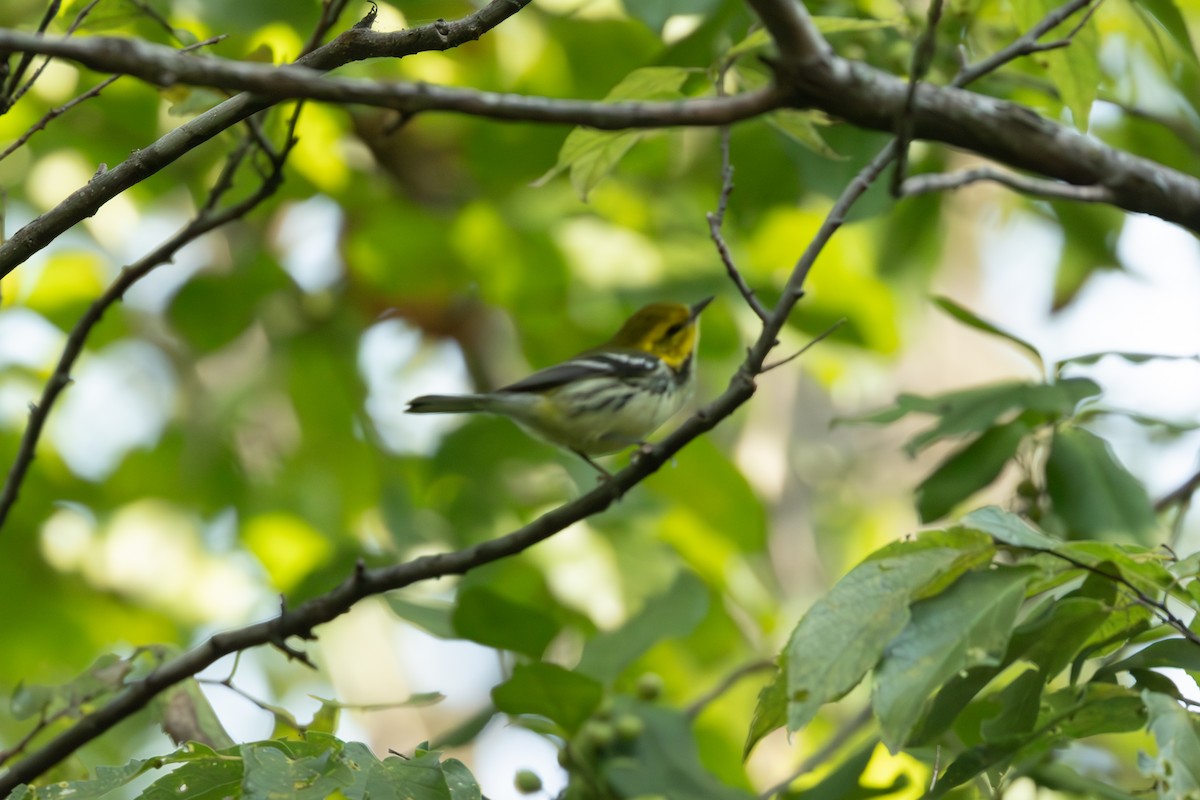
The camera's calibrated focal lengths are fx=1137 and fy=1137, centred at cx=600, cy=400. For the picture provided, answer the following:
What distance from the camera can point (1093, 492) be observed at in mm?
2744

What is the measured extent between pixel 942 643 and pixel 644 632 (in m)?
1.33

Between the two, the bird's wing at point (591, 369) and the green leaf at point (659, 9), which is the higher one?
the green leaf at point (659, 9)

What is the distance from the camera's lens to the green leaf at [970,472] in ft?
9.15

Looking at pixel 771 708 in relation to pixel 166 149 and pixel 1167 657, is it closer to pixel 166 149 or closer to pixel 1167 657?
pixel 1167 657

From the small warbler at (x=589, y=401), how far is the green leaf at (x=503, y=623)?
4.13ft

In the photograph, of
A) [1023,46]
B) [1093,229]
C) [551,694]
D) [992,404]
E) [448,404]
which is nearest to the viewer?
[1023,46]

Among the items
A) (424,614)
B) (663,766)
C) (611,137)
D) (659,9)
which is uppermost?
(659,9)

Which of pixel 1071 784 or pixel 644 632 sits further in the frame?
pixel 644 632

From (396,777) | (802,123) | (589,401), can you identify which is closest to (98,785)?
(396,777)

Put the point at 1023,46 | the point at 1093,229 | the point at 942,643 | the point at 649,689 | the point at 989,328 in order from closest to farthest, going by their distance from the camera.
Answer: the point at 942,643 < the point at 1023,46 < the point at 989,328 < the point at 649,689 < the point at 1093,229

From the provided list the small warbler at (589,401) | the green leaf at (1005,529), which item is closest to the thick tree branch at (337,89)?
the green leaf at (1005,529)

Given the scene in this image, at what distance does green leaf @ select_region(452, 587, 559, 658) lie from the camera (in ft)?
8.57

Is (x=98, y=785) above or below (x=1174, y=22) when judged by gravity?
below

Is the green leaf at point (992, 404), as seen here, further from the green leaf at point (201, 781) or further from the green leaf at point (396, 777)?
the green leaf at point (201, 781)
